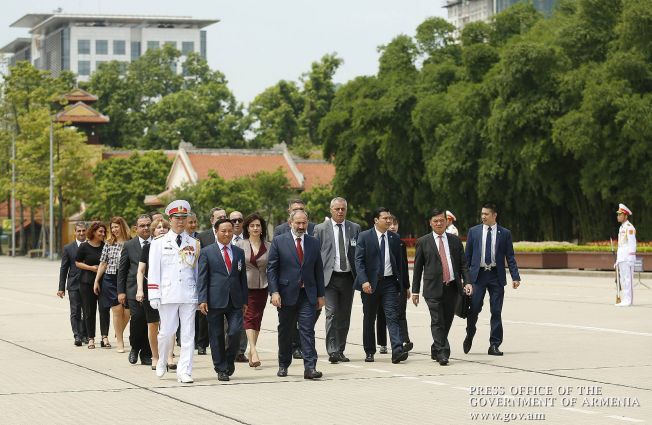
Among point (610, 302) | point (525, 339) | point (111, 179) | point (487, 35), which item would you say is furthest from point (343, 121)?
point (525, 339)

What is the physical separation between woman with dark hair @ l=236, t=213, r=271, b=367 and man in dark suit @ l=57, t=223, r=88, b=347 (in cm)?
423

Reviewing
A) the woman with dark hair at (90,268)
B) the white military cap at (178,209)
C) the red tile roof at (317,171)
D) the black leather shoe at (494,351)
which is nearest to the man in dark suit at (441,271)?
the black leather shoe at (494,351)

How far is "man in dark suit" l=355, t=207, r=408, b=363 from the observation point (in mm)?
16125

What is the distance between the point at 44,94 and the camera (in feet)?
312

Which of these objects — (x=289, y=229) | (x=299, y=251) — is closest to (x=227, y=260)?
(x=299, y=251)

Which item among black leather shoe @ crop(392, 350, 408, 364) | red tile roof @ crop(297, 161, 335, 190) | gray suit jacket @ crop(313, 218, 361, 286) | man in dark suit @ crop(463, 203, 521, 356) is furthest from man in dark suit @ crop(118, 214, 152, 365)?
red tile roof @ crop(297, 161, 335, 190)

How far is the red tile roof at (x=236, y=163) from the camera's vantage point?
330ft

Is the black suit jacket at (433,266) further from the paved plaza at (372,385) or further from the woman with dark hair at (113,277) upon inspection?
the woman with dark hair at (113,277)

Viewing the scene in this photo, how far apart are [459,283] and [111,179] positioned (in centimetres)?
7948

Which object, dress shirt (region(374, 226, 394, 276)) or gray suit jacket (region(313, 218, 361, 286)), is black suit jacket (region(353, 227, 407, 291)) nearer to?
dress shirt (region(374, 226, 394, 276))

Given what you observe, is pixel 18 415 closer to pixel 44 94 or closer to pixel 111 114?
pixel 44 94

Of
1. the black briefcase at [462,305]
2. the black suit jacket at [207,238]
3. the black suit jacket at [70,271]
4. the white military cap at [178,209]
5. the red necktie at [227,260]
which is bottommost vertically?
the black briefcase at [462,305]

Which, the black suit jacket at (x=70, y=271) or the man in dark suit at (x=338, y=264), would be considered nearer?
the man in dark suit at (x=338, y=264)

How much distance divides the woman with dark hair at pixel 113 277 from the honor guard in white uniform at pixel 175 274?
3955 mm
